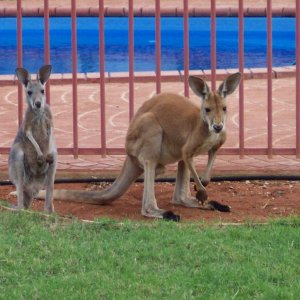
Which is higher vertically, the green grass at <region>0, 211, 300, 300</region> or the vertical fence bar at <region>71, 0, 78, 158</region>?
the vertical fence bar at <region>71, 0, 78, 158</region>

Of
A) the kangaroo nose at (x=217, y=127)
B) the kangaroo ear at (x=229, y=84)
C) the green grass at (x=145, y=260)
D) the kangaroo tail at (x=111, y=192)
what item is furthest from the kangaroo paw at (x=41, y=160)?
the kangaroo ear at (x=229, y=84)

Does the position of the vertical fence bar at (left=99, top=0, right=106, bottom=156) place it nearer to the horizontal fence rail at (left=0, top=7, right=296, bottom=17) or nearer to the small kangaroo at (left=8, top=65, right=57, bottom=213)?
the small kangaroo at (left=8, top=65, right=57, bottom=213)

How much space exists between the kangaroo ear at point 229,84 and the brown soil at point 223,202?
795mm

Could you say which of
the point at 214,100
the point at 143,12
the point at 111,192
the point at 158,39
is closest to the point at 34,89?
the point at 111,192

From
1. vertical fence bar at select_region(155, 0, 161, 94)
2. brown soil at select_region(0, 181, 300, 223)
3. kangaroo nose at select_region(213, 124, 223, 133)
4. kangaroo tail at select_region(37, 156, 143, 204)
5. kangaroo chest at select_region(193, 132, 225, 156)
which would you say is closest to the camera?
kangaroo nose at select_region(213, 124, 223, 133)

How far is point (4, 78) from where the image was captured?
12.2 meters

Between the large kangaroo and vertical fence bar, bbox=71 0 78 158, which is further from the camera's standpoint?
vertical fence bar, bbox=71 0 78 158

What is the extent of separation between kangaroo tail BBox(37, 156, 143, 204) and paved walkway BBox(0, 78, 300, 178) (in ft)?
3.10

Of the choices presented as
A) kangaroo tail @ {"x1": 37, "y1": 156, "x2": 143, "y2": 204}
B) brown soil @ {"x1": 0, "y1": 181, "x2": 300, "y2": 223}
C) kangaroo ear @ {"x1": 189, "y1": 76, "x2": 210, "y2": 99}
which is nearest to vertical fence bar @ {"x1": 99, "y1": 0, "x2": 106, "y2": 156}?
brown soil @ {"x1": 0, "y1": 181, "x2": 300, "y2": 223}

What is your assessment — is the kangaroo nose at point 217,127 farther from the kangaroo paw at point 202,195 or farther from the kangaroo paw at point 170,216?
the kangaroo paw at point 170,216

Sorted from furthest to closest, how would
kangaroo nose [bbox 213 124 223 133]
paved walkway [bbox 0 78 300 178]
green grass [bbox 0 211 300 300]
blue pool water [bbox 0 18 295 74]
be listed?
blue pool water [bbox 0 18 295 74] < paved walkway [bbox 0 78 300 178] < kangaroo nose [bbox 213 124 223 133] < green grass [bbox 0 211 300 300]

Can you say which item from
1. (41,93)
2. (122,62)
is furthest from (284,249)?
(122,62)

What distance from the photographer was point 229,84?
282 inches

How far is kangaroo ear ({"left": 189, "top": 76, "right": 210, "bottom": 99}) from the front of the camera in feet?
23.3
